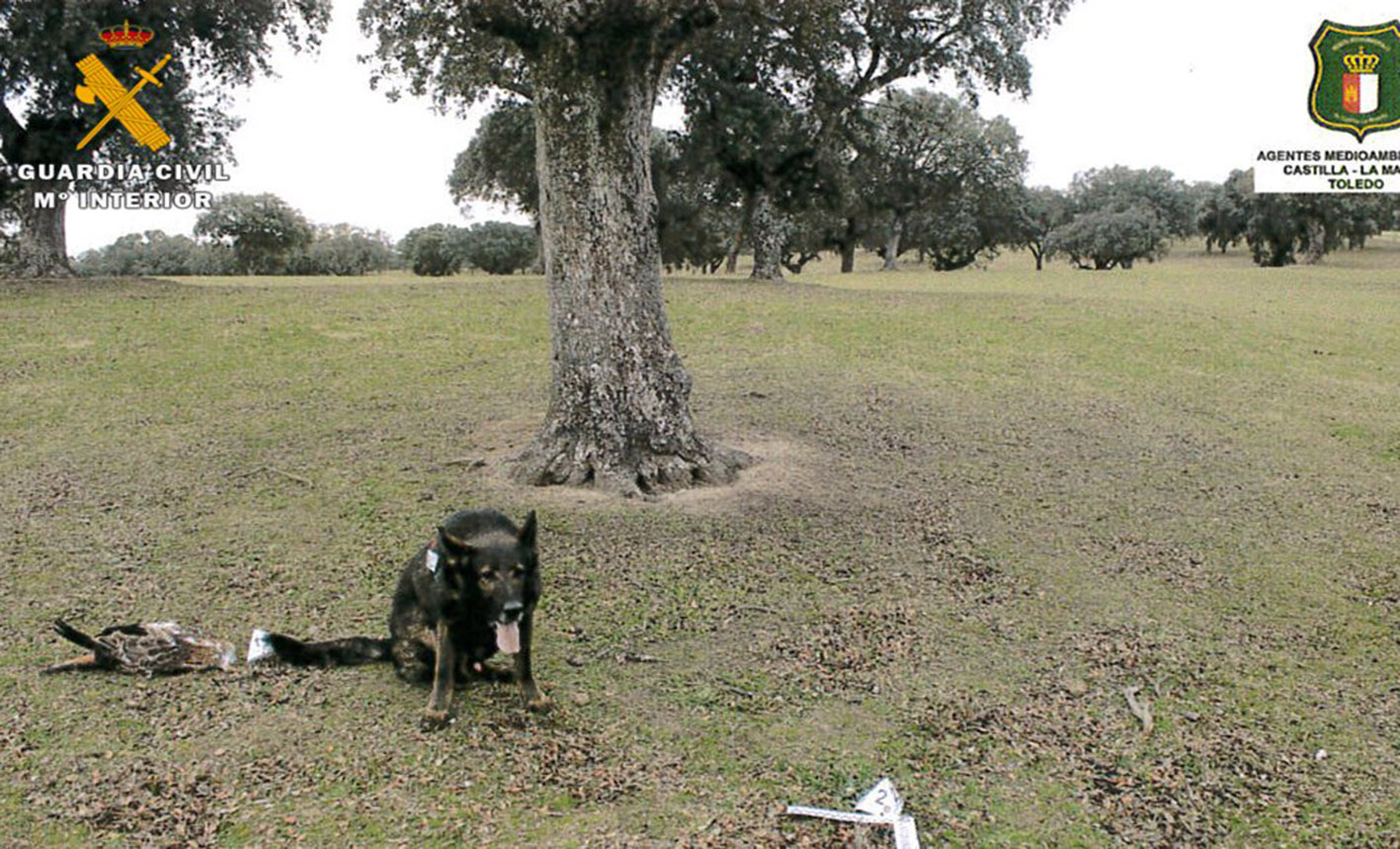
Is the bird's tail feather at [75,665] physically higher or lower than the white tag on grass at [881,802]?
higher

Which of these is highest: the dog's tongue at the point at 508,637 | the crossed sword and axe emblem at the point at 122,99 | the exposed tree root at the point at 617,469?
the crossed sword and axe emblem at the point at 122,99

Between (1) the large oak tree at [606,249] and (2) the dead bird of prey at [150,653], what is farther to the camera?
(1) the large oak tree at [606,249]

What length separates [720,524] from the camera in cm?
709

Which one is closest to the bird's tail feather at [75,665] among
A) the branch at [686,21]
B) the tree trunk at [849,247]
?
the branch at [686,21]

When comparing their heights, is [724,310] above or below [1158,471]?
above

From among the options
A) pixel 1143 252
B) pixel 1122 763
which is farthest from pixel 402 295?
pixel 1143 252

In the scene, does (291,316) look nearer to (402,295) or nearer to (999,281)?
(402,295)

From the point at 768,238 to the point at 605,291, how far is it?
17.7 metres

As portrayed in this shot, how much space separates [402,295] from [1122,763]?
55.5 ft

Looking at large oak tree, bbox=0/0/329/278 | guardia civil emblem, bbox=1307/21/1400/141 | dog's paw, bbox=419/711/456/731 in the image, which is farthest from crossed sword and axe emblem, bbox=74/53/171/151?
guardia civil emblem, bbox=1307/21/1400/141

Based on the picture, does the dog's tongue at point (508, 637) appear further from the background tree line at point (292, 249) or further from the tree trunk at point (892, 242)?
the tree trunk at point (892, 242)

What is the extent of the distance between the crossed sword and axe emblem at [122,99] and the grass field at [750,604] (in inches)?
265

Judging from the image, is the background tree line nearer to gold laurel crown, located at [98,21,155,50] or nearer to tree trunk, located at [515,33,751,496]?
gold laurel crown, located at [98,21,155,50]

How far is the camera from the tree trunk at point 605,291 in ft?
24.5
